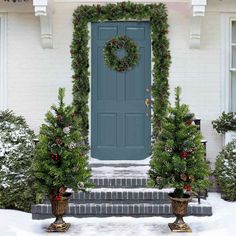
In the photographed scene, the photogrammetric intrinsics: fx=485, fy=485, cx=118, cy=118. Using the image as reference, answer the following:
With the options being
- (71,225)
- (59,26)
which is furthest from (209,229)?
(59,26)

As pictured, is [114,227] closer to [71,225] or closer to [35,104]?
[71,225]

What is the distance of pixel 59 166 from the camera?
22.6 ft

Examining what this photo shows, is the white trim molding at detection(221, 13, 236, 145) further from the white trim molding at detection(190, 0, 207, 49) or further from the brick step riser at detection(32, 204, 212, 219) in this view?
the brick step riser at detection(32, 204, 212, 219)

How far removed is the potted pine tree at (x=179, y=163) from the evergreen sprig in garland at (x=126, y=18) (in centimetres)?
199

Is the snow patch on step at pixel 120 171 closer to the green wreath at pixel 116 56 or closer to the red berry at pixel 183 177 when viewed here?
the red berry at pixel 183 177

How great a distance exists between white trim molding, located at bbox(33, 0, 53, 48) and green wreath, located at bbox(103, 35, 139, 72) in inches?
42.3

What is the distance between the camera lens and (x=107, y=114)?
363 inches

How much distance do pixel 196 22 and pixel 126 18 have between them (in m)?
1.30

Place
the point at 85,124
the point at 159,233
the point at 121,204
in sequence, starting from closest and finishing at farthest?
1. the point at 159,233
2. the point at 121,204
3. the point at 85,124

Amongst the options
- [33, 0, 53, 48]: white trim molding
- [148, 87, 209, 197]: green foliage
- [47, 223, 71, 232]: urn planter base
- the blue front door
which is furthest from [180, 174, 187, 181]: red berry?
[33, 0, 53, 48]: white trim molding

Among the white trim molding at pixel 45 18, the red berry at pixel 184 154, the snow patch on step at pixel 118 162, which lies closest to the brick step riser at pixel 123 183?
the snow patch on step at pixel 118 162

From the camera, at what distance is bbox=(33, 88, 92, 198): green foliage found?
6785 millimetres

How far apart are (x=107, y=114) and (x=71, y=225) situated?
2.71 metres

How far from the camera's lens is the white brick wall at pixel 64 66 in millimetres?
9125
